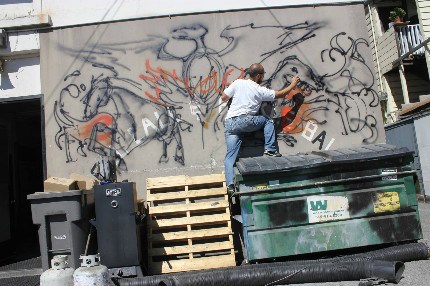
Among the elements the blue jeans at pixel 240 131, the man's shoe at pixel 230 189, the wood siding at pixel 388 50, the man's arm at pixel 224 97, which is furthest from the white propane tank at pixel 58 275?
the wood siding at pixel 388 50

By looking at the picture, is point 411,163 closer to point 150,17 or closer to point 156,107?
point 156,107

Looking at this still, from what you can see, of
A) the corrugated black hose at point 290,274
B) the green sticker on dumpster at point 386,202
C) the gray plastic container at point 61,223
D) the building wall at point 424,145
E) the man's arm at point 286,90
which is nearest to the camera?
the corrugated black hose at point 290,274

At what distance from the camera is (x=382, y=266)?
435 centimetres

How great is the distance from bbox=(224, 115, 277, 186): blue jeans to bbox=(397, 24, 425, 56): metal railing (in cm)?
1225

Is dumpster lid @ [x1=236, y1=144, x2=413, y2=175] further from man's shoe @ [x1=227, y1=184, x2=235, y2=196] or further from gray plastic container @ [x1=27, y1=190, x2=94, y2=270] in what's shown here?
gray plastic container @ [x1=27, y1=190, x2=94, y2=270]

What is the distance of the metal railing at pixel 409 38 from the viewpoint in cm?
1650

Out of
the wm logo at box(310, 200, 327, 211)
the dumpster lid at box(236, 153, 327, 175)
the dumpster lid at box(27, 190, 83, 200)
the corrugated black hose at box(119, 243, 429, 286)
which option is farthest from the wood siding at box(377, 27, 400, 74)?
the dumpster lid at box(27, 190, 83, 200)

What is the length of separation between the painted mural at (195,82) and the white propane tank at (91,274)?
3.21 m

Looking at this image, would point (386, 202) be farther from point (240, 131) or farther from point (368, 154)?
point (240, 131)

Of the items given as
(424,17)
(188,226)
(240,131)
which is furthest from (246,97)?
(424,17)

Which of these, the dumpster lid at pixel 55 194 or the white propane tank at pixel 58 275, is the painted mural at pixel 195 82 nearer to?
the dumpster lid at pixel 55 194

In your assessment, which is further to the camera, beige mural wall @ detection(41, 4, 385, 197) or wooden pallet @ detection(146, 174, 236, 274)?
beige mural wall @ detection(41, 4, 385, 197)

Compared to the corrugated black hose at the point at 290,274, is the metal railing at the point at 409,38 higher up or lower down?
higher up

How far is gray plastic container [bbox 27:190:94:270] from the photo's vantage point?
5.19 meters
